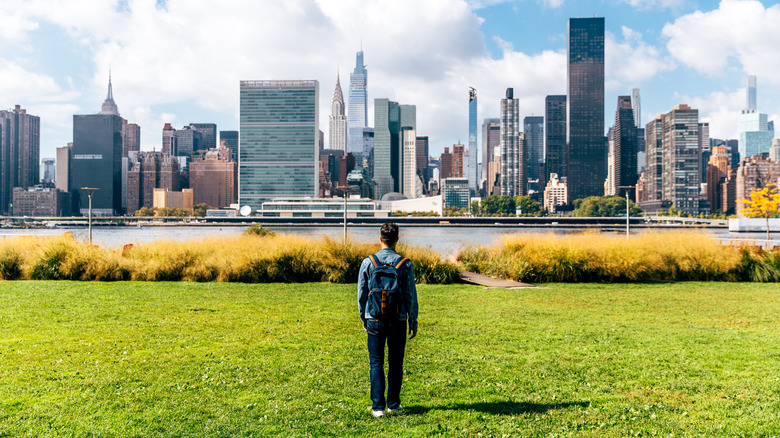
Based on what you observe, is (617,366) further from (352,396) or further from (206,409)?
(206,409)

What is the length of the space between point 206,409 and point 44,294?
40.3 feet

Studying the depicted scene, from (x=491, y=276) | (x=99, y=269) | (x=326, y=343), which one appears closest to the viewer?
(x=326, y=343)

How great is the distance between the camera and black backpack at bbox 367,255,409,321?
5.37 m

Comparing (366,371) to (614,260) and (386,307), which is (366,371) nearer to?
(386,307)

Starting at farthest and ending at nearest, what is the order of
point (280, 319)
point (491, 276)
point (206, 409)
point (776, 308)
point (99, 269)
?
point (491, 276) → point (99, 269) → point (776, 308) → point (280, 319) → point (206, 409)

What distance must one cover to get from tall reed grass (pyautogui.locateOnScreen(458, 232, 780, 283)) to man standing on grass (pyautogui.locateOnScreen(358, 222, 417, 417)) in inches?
615

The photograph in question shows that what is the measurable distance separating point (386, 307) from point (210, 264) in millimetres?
16225

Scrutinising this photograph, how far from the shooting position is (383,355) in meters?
5.46

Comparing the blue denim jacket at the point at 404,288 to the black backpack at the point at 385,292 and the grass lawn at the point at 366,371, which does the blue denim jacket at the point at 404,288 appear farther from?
the grass lawn at the point at 366,371

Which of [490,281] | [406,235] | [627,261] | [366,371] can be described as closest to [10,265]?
[490,281]

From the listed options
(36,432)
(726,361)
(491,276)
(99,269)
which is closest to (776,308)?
(726,361)

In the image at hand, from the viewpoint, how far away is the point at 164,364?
7664mm

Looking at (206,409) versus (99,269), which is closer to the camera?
(206,409)

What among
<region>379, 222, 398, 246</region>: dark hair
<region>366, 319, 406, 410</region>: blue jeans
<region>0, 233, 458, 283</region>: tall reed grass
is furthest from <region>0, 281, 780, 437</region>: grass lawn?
<region>0, 233, 458, 283</region>: tall reed grass
